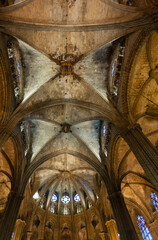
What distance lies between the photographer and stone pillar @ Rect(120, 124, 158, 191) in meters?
6.89

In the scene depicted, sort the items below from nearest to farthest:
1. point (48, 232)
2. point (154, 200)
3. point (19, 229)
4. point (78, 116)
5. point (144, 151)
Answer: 1. point (144, 151)
2. point (19, 229)
3. point (154, 200)
4. point (78, 116)
5. point (48, 232)

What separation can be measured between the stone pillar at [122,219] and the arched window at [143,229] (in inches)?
216

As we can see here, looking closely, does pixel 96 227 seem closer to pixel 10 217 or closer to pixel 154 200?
pixel 154 200

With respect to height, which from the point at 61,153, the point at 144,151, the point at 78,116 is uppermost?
the point at 78,116

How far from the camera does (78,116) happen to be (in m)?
14.8

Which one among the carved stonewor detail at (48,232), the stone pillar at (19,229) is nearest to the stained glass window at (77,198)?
the carved stonewor detail at (48,232)

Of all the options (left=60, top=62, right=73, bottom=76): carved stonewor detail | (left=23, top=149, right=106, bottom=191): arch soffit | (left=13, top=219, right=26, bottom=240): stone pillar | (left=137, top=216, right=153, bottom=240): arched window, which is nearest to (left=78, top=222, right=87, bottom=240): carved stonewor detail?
(left=137, top=216, right=153, bottom=240): arched window

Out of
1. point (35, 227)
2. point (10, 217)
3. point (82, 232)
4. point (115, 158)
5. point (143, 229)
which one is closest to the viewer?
point (10, 217)

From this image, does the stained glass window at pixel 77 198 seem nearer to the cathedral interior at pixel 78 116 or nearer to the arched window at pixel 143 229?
the cathedral interior at pixel 78 116

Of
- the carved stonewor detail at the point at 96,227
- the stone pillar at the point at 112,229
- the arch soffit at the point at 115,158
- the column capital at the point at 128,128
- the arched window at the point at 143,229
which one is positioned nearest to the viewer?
the column capital at the point at 128,128

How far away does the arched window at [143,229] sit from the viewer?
44.8 ft

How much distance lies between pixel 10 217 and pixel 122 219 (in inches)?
251

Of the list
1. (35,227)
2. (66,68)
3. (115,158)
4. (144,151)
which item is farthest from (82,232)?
(66,68)

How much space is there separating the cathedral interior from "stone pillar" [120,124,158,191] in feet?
0.14
